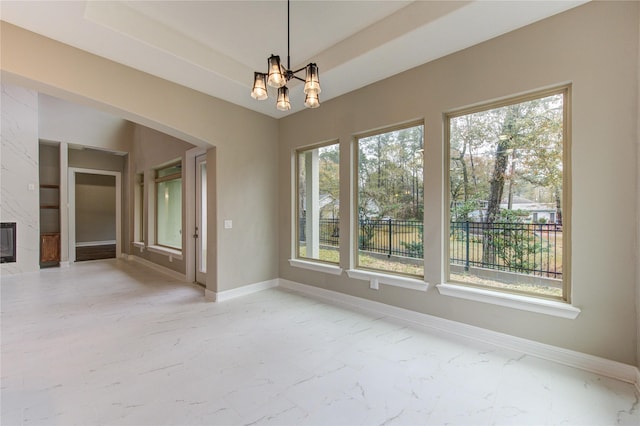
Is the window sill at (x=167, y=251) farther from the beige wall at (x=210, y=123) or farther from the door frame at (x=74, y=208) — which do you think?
A: the door frame at (x=74, y=208)

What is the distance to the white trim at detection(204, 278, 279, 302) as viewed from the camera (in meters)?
4.00

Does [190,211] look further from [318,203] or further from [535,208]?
[535,208]

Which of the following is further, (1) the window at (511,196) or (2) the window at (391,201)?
(2) the window at (391,201)

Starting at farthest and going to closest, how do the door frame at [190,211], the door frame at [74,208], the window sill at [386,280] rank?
the door frame at [74,208] → the door frame at [190,211] → the window sill at [386,280]

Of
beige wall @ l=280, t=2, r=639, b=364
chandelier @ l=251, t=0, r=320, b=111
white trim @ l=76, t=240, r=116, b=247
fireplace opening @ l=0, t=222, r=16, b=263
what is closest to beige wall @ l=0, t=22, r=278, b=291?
chandelier @ l=251, t=0, r=320, b=111

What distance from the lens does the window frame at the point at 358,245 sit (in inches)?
125

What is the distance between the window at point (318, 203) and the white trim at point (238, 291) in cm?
71

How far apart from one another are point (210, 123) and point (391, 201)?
8.96 ft

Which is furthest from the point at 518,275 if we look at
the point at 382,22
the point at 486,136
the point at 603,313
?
the point at 382,22

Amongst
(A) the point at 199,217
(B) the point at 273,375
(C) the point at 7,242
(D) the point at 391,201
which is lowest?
(B) the point at 273,375

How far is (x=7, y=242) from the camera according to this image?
5605 millimetres

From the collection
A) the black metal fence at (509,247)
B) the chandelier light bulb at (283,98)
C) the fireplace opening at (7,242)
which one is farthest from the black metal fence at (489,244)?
the fireplace opening at (7,242)

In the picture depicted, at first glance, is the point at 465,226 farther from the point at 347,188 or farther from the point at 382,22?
the point at 382,22

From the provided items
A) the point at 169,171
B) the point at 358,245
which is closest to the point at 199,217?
the point at 169,171
